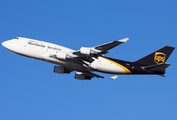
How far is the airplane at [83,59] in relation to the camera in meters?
40.3

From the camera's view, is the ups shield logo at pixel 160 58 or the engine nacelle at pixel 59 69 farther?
the engine nacelle at pixel 59 69

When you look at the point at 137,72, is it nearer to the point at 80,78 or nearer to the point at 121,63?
the point at 121,63

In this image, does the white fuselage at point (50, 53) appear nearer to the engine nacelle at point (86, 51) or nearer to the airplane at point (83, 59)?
the airplane at point (83, 59)

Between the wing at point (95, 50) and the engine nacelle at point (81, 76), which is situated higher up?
the wing at point (95, 50)

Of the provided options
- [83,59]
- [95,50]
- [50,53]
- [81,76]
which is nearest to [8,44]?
[50,53]

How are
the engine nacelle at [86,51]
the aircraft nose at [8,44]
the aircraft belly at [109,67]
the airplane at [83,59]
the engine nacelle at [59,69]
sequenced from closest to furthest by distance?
the engine nacelle at [86,51] → the airplane at [83,59] → the aircraft belly at [109,67] → the aircraft nose at [8,44] → the engine nacelle at [59,69]

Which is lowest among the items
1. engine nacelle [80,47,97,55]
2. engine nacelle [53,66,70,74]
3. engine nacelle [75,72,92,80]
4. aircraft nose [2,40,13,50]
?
engine nacelle [75,72,92,80]

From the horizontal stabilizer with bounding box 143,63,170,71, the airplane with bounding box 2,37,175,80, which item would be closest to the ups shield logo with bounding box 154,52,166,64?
the airplane with bounding box 2,37,175,80

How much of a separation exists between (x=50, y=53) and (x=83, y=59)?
18.0 feet

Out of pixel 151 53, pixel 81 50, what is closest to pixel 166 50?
pixel 151 53

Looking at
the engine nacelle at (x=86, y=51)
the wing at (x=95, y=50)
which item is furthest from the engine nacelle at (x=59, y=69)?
the engine nacelle at (x=86, y=51)

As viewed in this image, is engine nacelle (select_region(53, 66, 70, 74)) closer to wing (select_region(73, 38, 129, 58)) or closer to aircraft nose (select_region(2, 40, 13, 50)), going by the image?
wing (select_region(73, 38, 129, 58))

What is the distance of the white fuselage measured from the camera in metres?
40.9

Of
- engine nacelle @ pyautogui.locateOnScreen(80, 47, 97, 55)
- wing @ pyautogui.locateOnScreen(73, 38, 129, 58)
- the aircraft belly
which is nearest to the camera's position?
wing @ pyautogui.locateOnScreen(73, 38, 129, 58)
